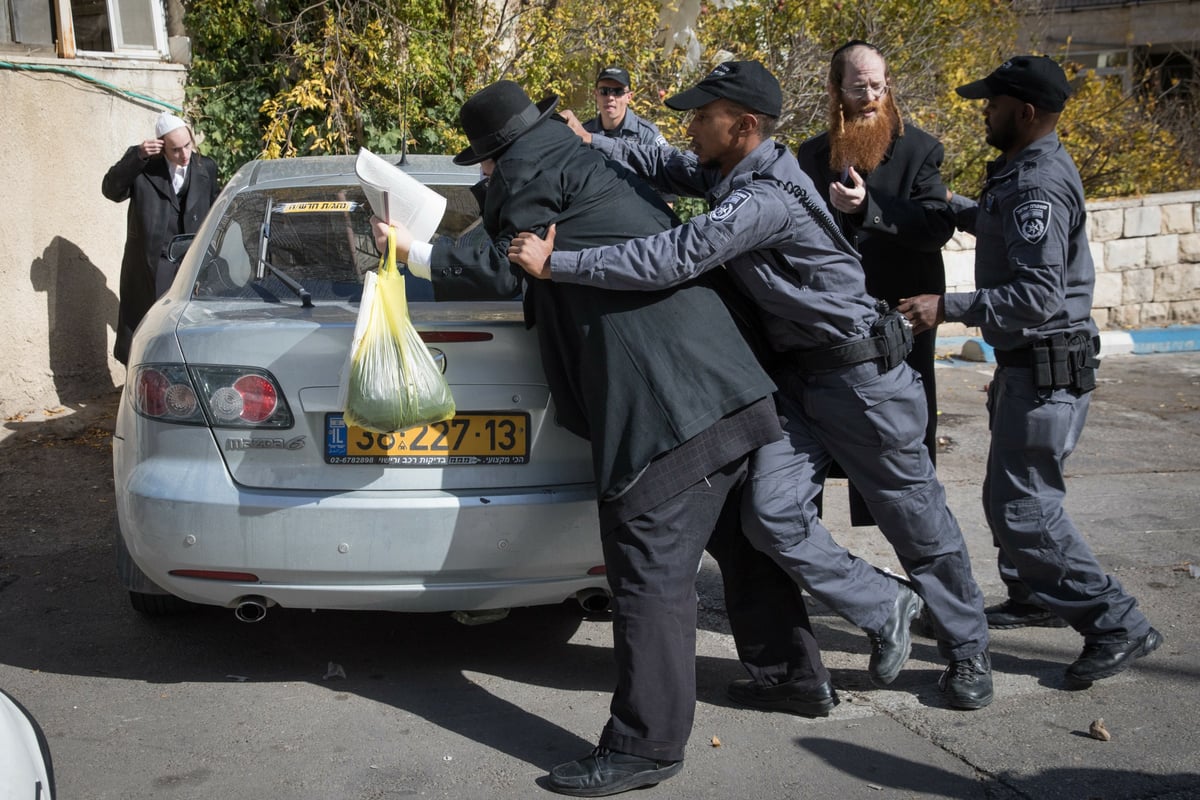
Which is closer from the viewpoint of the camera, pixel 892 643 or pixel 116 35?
pixel 892 643

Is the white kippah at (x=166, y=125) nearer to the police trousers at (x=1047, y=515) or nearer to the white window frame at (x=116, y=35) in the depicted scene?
the white window frame at (x=116, y=35)

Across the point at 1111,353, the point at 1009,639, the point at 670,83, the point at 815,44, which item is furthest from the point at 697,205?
the point at 1009,639

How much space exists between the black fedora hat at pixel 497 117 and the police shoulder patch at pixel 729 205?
548 millimetres

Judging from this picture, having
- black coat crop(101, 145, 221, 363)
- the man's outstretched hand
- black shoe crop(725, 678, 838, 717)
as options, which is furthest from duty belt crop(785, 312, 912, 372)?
black coat crop(101, 145, 221, 363)

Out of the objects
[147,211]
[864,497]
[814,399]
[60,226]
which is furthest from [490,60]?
[864,497]

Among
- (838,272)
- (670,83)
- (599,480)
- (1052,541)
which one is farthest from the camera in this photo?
A: (670,83)

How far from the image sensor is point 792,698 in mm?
3521

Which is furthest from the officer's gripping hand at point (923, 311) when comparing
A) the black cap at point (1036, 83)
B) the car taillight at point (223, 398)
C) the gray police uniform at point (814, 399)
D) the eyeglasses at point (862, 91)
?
the car taillight at point (223, 398)

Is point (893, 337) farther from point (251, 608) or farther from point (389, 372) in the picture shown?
point (251, 608)

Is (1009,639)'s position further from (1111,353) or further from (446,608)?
(1111,353)

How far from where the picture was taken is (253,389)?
3.35 metres

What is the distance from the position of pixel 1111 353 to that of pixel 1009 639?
7.13 m

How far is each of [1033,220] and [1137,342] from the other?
7.94m

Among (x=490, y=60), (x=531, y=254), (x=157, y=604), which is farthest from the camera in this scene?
(x=490, y=60)
